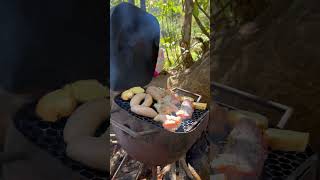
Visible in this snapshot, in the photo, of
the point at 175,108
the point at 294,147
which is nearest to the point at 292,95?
the point at 294,147

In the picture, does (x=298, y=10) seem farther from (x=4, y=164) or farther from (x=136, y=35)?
(x=4, y=164)

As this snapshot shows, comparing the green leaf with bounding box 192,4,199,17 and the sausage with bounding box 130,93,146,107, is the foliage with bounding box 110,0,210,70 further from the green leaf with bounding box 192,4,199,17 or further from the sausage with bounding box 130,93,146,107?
the sausage with bounding box 130,93,146,107

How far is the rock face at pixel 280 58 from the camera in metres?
0.79

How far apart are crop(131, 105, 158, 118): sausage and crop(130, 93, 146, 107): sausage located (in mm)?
20

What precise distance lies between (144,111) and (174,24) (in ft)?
0.88

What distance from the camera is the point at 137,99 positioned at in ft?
3.66

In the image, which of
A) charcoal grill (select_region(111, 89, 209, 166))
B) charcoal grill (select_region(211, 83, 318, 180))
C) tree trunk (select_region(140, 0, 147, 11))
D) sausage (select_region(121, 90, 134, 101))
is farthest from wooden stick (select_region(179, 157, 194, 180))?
tree trunk (select_region(140, 0, 147, 11))

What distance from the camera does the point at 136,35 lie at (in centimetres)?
105

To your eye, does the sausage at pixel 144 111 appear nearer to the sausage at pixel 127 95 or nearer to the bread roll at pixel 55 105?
the sausage at pixel 127 95

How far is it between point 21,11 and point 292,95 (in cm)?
58

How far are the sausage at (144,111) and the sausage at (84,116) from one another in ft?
1.46

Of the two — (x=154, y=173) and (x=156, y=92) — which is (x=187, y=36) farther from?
(x=154, y=173)

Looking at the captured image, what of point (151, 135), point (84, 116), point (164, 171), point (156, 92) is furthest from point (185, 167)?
point (84, 116)

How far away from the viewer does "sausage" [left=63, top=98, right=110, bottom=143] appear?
641 mm
